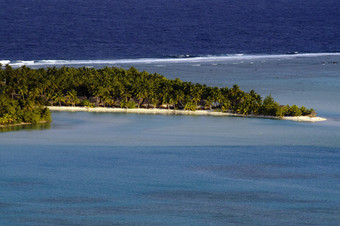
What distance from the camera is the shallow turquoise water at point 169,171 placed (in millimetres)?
75750

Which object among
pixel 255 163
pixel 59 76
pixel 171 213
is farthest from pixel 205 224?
pixel 59 76

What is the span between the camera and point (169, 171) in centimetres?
9325

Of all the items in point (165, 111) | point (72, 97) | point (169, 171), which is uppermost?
point (72, 97)

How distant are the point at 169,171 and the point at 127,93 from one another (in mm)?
43630

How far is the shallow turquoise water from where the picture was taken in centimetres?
7575

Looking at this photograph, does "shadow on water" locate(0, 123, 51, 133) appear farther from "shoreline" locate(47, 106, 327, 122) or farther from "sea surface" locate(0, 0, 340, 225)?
"shoreline" locate(47, 106, 327, 122)

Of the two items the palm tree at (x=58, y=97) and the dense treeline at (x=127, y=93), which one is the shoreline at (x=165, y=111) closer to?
the dense treeline at (x=127, y=93)

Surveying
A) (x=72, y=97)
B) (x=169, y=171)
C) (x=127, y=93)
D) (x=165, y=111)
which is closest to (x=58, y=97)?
(x=72, y=97)

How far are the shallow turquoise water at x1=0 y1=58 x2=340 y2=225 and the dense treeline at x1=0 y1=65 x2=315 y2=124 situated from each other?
392cm

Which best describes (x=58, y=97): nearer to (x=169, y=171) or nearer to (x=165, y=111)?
(x=165, y=111)

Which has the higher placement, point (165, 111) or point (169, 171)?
point (165, 111)

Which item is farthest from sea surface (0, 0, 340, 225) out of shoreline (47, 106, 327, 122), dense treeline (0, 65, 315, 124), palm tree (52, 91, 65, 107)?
dense treeline (0, 65, 315, 124)

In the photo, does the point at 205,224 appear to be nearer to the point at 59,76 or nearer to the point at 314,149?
the point at 314,149

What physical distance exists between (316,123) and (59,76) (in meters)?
52.4
